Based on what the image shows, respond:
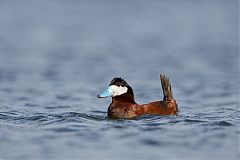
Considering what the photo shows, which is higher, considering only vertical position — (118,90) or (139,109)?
(118,90)

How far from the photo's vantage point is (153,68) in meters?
20.4

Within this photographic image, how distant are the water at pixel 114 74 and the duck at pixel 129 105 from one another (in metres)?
Answer: 0.17

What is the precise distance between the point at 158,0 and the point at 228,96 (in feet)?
72.6

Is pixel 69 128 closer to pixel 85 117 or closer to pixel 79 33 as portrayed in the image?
pixel 85 117

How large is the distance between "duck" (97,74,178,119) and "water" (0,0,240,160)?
6.6 inches

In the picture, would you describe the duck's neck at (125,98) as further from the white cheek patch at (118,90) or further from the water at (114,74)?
the water at (114,74)

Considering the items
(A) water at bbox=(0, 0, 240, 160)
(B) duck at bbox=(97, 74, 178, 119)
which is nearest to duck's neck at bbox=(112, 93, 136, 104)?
(B) duck at bbox=(97, 74, 178, 119)

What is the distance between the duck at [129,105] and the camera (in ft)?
39.2

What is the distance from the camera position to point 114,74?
19.3 meters

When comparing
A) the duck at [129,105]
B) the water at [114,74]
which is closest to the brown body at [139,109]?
the duck at [129,105]

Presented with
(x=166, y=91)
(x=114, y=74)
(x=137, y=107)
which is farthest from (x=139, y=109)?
(x=114, y=74)

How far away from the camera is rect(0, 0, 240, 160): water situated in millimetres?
10305

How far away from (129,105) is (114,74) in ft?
23.8

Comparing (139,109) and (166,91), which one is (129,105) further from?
(166,91)
